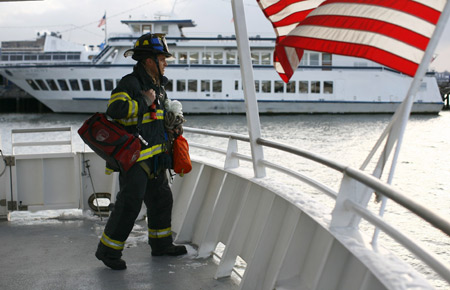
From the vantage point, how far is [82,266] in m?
4.37

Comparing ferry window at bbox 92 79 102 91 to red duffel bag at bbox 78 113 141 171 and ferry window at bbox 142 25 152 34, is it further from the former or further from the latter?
red duffel bag at bbox 78 113 141 171

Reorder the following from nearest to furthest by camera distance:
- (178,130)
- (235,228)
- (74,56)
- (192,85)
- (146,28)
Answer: (235,228)
(178,130)
(192,85)
(146,28)
(74,56)

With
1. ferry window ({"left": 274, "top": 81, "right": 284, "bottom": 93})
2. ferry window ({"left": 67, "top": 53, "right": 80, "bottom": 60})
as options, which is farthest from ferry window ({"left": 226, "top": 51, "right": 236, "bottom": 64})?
ferry window ({"left": 67, "top": 53, "right": 80, "bottom": 60})

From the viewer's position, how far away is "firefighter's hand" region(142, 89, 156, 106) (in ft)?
13.3

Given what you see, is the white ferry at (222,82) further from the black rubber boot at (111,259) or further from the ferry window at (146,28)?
the black rubber boot at (111,259)

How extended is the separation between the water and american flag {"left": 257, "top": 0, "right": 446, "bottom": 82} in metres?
0.82

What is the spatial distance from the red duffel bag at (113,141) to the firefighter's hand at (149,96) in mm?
257

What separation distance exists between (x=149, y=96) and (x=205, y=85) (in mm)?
40997

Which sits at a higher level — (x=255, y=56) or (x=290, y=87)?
(x=255, y=56)

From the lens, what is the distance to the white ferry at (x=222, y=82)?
44.3m

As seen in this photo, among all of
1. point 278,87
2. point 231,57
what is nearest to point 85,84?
point 231,57

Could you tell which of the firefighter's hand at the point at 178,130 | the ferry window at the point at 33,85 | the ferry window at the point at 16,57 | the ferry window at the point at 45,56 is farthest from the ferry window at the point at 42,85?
the firefighter's hand at the point at 178,130

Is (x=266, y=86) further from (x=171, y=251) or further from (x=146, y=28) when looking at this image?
(x=171, y=251)

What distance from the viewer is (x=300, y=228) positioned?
319 cm
